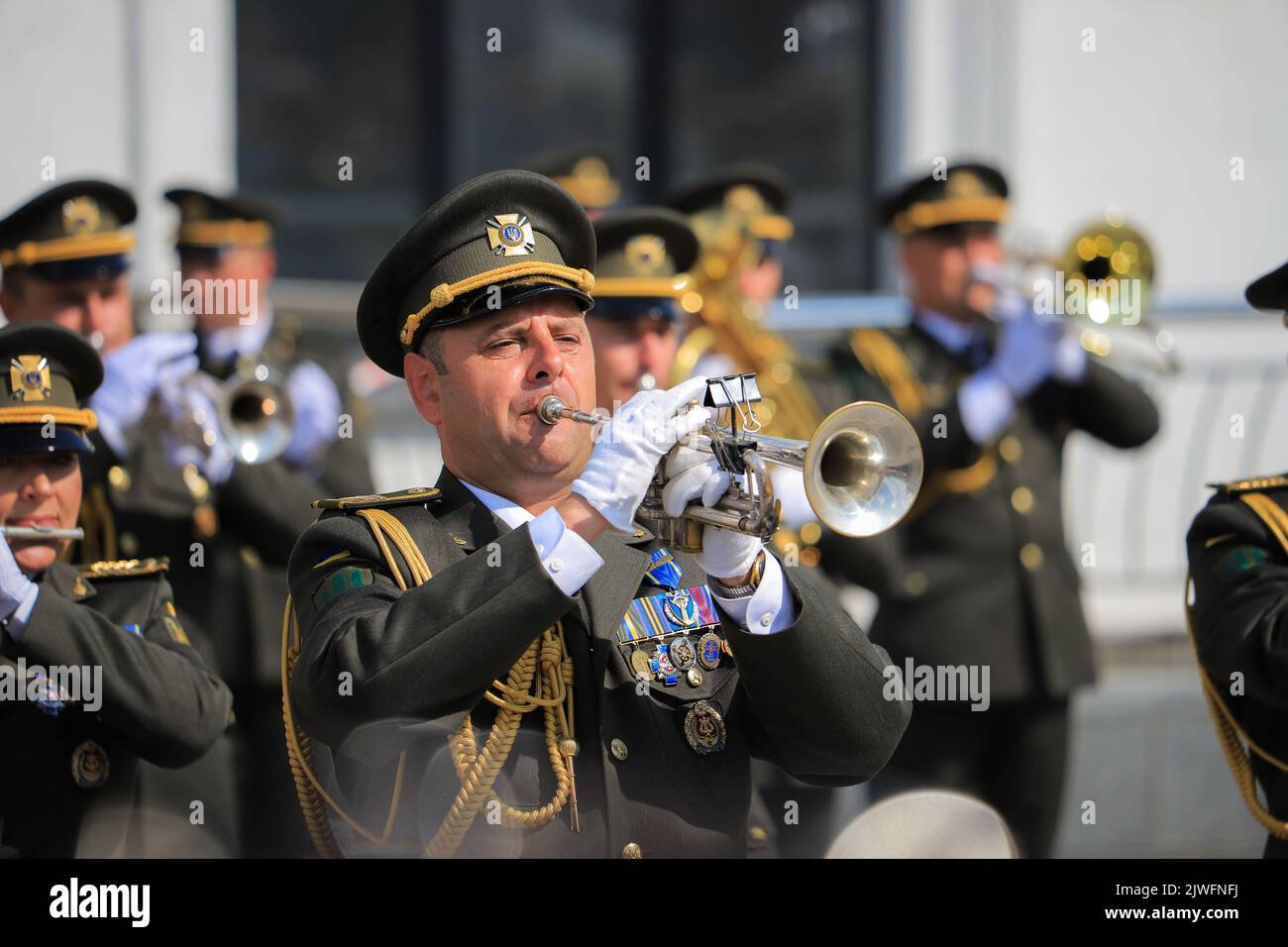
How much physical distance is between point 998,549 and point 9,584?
11.6 ft

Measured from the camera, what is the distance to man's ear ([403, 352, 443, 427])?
327 centimetres

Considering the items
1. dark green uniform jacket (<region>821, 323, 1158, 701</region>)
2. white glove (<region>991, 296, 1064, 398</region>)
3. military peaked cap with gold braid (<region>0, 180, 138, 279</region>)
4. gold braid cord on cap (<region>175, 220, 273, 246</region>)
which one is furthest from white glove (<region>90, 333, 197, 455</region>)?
white glove (<region>991, 296, 1064, 398</region>)

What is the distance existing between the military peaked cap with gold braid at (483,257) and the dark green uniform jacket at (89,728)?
100cm

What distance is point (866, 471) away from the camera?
3.19m

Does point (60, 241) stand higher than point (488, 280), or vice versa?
point (60, 241)

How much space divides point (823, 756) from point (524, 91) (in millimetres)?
7378

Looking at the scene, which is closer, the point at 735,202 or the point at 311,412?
the point at 311,412

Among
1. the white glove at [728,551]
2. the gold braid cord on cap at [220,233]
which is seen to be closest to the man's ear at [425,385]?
the white glove at [728,551]

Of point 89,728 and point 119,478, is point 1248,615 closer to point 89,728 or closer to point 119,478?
point 89,728

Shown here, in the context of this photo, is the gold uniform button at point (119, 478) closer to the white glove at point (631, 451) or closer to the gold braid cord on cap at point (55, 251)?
the gold braid cord on cap at point (55, 251)

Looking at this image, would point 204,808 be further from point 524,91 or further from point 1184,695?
point 524,91

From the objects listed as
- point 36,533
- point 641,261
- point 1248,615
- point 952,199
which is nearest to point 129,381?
point 641,261

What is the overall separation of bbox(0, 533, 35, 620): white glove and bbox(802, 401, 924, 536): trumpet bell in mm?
1680

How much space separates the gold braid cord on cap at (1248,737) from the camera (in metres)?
3.89
